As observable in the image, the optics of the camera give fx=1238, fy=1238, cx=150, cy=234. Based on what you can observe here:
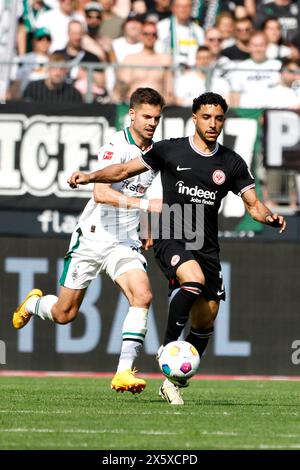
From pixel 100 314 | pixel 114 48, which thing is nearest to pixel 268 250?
pixel 100 314

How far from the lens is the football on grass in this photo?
9.74 meters

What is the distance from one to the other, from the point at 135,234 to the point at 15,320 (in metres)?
1.82

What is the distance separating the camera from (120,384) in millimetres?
10000

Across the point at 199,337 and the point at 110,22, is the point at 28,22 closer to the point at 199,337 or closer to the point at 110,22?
the point at 110,22

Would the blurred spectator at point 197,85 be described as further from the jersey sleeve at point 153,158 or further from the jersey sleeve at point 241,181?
the jersey sleeve at point 153,158

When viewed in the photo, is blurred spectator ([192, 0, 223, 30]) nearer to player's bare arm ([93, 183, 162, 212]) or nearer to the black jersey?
player's bare arm ([93, 183, 162, 212])

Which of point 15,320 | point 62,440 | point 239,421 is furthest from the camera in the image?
point 15,320

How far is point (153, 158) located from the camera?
408 inches

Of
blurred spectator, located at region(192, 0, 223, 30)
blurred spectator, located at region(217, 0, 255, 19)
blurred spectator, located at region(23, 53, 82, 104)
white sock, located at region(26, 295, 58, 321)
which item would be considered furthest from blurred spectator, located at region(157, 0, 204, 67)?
white sock, located at region(26, 295, 58, 321)

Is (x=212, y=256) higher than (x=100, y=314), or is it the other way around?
(x=212, y=256)

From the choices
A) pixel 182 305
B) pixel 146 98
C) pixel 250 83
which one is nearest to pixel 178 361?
pixel 182 305

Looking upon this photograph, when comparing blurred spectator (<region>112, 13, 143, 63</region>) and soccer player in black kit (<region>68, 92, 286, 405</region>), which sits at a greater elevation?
blurred spectator (<region>112, 13, 143, 63</region>)

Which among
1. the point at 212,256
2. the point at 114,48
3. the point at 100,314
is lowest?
the point at 100,314
